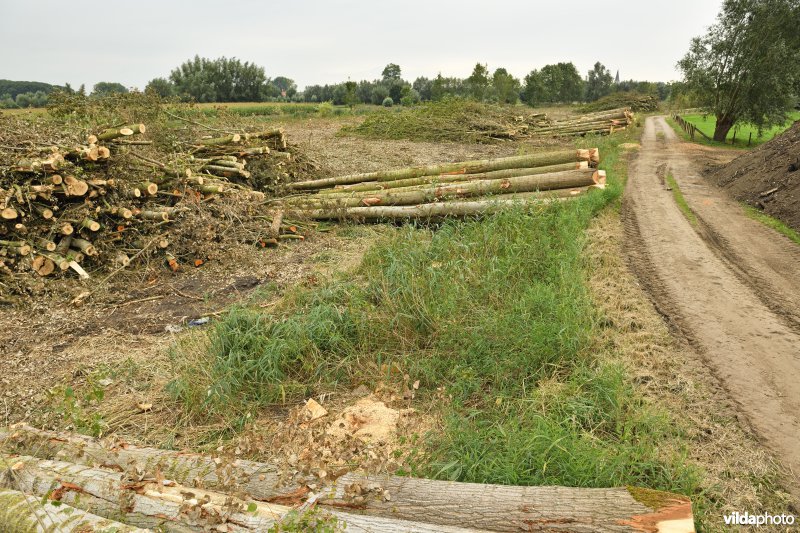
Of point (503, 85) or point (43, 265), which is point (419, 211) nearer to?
point (43, 265)

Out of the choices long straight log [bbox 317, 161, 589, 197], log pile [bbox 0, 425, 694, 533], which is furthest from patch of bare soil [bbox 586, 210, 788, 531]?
long straight log [bbox 317, 161, 589, 197]

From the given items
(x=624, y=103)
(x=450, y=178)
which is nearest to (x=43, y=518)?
(x=450, y=178)

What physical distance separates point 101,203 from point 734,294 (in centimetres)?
927

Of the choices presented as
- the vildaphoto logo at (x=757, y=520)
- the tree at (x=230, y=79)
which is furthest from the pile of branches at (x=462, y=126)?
the tree at (x=230, y=79)

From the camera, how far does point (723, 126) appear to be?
75.4ft

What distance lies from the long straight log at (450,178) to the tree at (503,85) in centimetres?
4174

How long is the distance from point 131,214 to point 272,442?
5.70 metres

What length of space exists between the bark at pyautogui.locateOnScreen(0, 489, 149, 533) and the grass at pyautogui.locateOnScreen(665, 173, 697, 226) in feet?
34.0

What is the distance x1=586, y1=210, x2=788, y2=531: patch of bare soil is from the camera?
345 cm

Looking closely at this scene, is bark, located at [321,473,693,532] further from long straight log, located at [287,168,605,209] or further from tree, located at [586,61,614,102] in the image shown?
tree, located at [586,61,614,102]

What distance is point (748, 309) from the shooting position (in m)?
6.12

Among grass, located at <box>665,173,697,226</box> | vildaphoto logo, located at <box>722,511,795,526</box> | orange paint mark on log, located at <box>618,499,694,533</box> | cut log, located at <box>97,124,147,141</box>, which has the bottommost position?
vildaphoto logo, located at <box>722,511,795,526</box>

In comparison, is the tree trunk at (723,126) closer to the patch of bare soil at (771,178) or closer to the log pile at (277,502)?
the patch of bare soil at (771,178)

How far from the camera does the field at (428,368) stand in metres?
3.69
